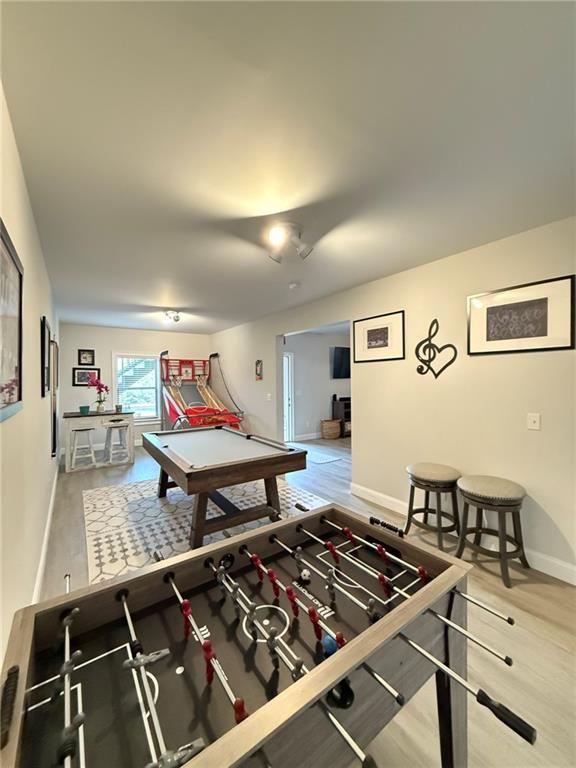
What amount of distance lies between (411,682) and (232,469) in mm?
1885

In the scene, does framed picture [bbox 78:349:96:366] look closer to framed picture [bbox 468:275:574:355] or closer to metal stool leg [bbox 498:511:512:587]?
framed picture [bbox 468:275:574:355]

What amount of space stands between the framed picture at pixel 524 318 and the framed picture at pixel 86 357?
6607mm

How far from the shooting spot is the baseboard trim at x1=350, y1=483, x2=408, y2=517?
328 centimetres

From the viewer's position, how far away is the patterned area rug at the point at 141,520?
8.45ft

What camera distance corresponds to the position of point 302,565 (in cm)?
126

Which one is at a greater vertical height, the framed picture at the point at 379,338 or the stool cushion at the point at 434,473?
the framed picture at the point at 379,338

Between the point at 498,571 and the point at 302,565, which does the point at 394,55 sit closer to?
the point at 302,565

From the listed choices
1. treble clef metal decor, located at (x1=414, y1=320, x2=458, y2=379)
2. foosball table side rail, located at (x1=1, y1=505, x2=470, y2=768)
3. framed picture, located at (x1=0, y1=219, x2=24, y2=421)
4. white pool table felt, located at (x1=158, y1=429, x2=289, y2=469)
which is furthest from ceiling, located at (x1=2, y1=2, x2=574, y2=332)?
white pool table felt, located at (x1=158, y1=429, x2=289, y2=469)

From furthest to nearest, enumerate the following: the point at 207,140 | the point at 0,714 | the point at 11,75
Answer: the point at 207,140, the point at 11,75, the point at 0,714

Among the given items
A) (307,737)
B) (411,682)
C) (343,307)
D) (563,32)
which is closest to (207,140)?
(563,32)

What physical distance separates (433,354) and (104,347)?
20.5 ft

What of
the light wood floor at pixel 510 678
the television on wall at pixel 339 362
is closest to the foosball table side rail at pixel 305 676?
the light wood floor at pixel 510 678

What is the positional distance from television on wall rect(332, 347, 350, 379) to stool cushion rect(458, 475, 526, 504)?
5.39 meters

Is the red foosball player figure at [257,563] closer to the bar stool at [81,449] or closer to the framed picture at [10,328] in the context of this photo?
the framed picture at [10,328]
